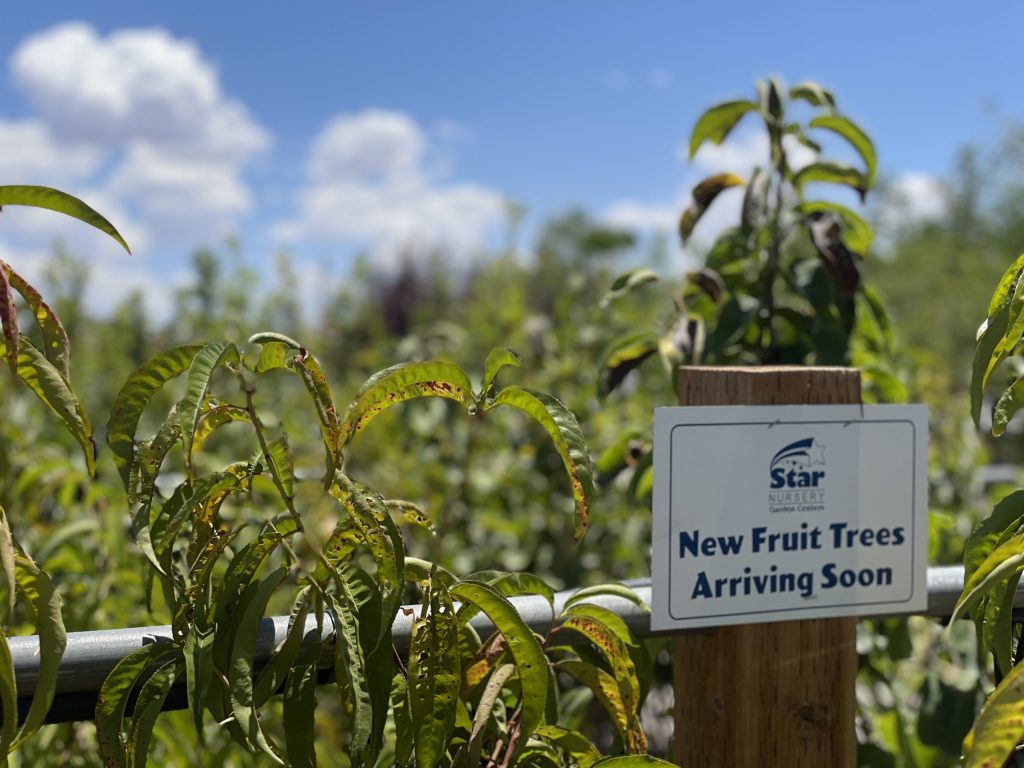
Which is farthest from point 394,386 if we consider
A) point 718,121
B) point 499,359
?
point 718,121

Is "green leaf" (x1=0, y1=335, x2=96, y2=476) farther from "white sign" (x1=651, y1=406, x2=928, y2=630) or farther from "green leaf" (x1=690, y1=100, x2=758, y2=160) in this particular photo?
"green leaf" (x1=690, y1=100, x2=758, y2=160)

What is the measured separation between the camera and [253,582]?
89 cm

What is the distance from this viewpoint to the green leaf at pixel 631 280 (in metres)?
1.47

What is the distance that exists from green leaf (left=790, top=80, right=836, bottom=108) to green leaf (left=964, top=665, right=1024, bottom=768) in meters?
0.96

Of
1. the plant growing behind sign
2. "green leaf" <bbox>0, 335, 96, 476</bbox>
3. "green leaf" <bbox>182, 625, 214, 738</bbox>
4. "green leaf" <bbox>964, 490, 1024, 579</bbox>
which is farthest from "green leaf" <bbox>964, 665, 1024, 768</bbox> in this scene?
"green leaf" <bbox>0, 335, 96, 476</bbox>

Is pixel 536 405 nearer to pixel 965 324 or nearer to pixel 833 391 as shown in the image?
pixel 833 391

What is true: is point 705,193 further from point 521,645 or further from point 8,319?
point 8,319

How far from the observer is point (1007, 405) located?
96cm

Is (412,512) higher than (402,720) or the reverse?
higher

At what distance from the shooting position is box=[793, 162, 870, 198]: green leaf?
1451 mm

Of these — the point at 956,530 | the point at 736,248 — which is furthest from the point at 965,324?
the point at 736,248

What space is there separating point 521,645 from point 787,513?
38 centimetres

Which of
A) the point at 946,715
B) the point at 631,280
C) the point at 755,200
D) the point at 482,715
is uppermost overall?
the point at 755,200

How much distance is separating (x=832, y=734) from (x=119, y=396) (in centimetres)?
85
